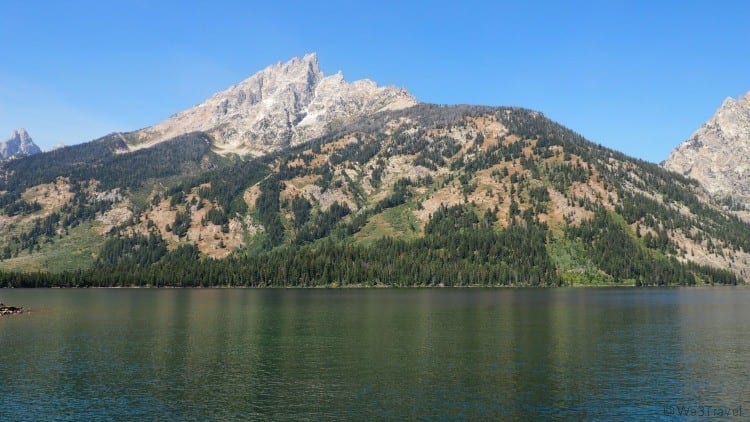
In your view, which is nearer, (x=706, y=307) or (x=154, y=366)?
(x=154, y=366)

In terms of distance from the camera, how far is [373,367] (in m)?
81.2

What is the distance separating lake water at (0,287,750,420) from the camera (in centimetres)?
6103

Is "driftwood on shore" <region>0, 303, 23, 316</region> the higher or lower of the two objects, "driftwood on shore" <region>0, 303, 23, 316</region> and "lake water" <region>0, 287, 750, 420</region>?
the higher

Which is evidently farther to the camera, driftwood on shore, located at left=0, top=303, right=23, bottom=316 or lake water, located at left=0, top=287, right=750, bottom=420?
driftwood on shore, located at left=0, top=303, right=23, bottom=316

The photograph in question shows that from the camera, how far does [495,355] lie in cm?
9006

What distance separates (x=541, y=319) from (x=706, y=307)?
75599mm

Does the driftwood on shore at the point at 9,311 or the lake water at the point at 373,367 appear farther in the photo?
the driftwood on shore at the point at 9,311

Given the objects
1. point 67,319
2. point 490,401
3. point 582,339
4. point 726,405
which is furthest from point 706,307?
point 67,319

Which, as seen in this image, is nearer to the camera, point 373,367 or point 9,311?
point 373,367

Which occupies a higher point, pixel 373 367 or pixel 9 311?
pixel 9 311

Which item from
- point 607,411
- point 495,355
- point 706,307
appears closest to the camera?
point 607,411

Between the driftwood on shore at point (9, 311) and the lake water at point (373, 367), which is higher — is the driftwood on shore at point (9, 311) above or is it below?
above

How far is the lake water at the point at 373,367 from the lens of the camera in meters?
61.0

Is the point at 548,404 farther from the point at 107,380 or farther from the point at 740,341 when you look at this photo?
the point at 740,341
